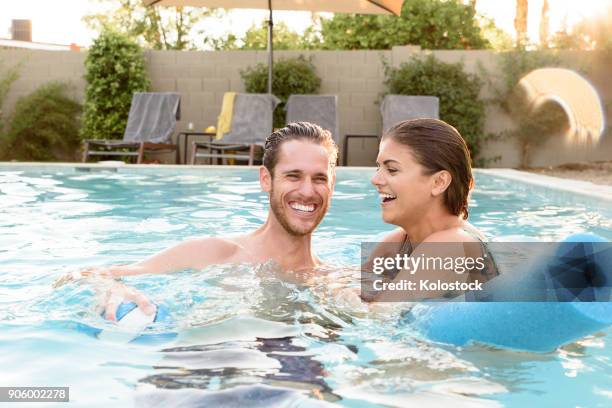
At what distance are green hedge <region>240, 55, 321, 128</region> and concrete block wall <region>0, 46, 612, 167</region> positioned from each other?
0.27 metres

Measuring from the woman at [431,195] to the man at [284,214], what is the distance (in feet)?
1.30

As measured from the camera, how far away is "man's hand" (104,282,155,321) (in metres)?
2.65

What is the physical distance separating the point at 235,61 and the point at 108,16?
14471mm

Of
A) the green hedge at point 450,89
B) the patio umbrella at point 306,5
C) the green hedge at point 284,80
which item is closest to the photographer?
the patio umbrella at point 306,5

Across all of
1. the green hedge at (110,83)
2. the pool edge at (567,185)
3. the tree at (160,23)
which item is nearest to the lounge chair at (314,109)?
the green hedge at (110,83)

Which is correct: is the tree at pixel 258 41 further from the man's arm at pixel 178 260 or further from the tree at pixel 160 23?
the man's arm at pixel 178 260

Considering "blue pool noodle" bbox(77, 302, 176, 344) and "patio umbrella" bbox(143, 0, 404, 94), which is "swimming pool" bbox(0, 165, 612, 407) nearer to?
"blue pool noodle" bbox(77, 302, 176, 344)

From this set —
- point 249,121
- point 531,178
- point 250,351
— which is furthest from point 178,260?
point 249,121

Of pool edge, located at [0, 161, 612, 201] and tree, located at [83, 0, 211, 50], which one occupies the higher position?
tree, located at [83, 0, 211, 50]

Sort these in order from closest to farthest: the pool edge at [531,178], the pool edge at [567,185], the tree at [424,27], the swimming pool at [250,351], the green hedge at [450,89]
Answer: the swimming pool at [250,351] → the pool edge at [567,185] → the pool edge at [531,178] → the green hedge at [450,89] → the tree at [424,27]

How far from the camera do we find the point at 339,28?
21.7 m

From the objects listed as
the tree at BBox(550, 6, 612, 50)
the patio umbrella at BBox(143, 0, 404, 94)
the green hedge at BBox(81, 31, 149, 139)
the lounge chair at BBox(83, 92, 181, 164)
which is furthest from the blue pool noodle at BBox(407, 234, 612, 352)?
the tree at BBox(550, 6, 612, 50)

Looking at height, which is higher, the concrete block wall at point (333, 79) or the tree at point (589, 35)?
the tree at point (589, 35)

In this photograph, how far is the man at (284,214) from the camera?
124 inches
